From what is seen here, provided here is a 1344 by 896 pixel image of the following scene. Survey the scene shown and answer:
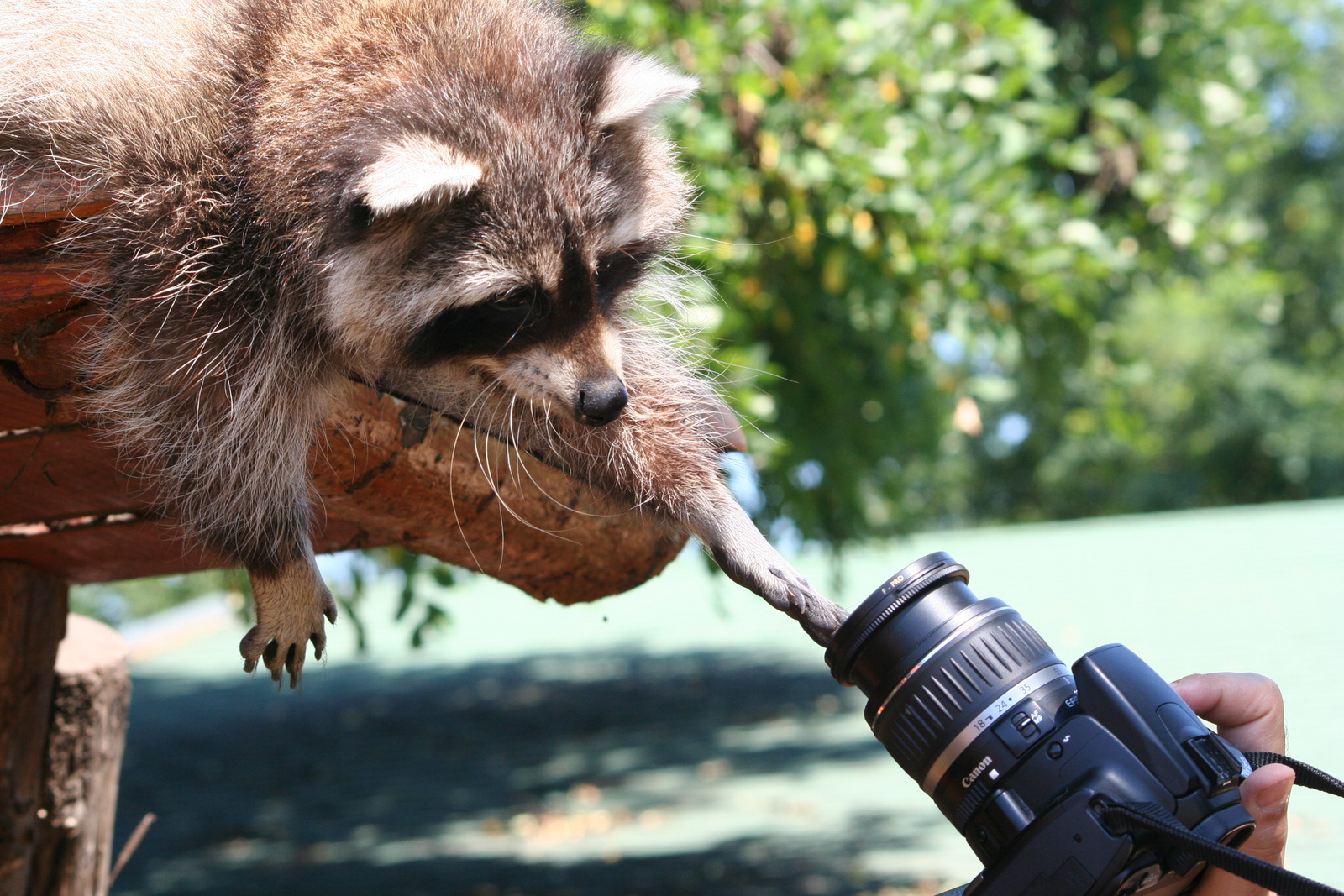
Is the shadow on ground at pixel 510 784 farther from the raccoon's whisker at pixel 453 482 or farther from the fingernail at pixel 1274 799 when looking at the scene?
the fingernail at pixel 1274 799

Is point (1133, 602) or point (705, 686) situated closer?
point (1133, 602)

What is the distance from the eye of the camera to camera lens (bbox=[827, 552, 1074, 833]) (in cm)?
151

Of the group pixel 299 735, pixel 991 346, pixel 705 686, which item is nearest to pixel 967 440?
pixel 705 686

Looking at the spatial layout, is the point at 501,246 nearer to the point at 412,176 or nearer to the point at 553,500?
the point at 412,176

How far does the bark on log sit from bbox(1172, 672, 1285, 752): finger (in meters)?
2.48

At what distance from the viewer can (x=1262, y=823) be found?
1.42m

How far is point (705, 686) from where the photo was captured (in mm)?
9250

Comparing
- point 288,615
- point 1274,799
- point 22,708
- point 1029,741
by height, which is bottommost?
point 22,708

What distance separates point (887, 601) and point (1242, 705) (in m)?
0.51

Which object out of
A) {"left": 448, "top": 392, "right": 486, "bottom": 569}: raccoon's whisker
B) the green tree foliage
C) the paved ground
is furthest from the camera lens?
the paved ground

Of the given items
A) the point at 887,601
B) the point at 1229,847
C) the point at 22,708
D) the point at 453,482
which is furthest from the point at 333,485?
the point at 1229,847

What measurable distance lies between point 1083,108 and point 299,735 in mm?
6817

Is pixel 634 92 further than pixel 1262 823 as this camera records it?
Yes

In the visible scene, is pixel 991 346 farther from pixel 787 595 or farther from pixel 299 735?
pixel 299 735
